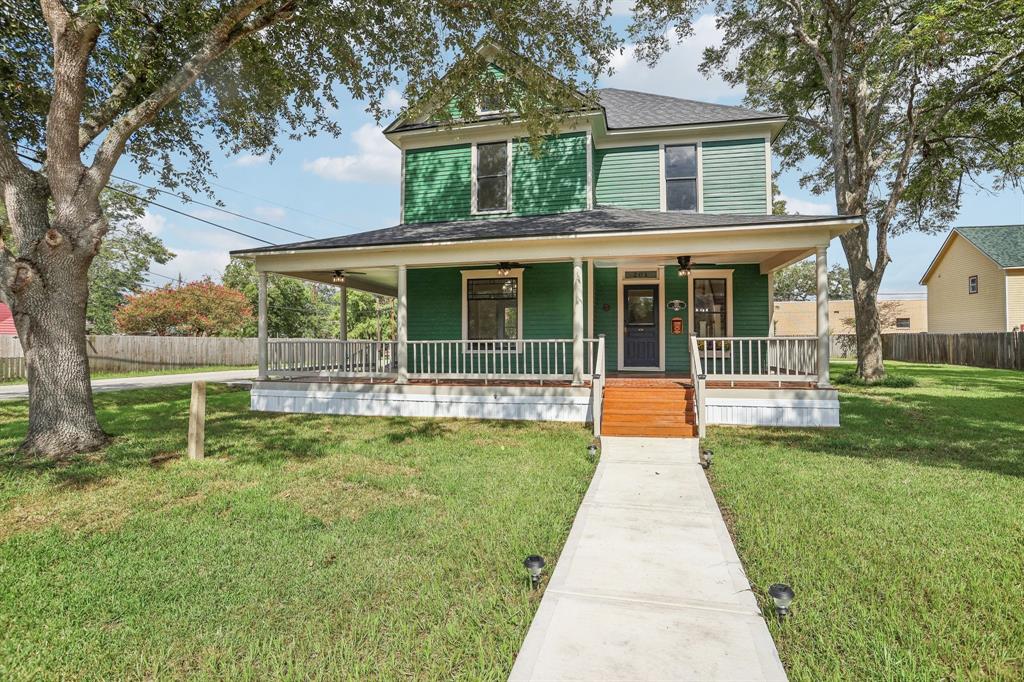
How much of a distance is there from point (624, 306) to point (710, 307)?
6.39ft

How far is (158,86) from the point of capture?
8.67 meters

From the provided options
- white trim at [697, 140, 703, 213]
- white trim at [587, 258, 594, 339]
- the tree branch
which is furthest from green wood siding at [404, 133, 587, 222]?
the tree branch

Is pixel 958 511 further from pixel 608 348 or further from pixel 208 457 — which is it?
pixel 208 457

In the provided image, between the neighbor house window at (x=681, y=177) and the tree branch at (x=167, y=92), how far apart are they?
28.2 ft

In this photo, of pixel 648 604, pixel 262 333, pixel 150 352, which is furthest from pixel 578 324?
pixel 150 352

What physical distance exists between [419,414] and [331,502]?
5.11 meters

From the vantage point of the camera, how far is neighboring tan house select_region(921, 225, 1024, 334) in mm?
23578

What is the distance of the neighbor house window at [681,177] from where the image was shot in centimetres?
1144

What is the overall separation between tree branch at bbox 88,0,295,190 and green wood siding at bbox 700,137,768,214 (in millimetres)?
9301

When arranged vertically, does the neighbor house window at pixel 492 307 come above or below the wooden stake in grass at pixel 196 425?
above

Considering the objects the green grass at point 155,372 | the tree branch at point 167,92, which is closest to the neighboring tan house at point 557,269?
the tree branch at point 167,92

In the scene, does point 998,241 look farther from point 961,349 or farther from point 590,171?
point 590,171

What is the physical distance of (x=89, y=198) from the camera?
6.71 meters

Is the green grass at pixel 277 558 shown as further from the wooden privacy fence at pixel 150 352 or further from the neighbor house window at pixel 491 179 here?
the wooden privacy fence at pixel 150 352
